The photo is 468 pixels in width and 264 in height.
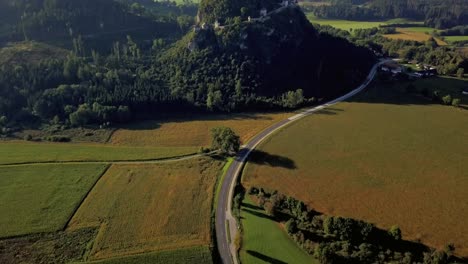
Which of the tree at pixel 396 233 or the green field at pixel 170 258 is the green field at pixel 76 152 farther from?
the tree at pixel 396 233

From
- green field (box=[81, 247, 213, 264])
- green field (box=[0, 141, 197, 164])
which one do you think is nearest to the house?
green field (box=[0, 141, 197, 164])

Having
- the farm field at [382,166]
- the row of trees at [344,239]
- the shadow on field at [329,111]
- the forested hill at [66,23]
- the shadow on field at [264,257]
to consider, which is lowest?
the shadow on field at [264,257]

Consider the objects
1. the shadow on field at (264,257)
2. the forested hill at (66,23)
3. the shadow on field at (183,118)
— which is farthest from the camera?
the forested hill at (66,23)

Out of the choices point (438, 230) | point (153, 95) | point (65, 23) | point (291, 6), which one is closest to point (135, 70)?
point (153, 95)

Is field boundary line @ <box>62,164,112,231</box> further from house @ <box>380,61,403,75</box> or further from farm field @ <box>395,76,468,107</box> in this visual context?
house @ <box>380,61,403,75</box>

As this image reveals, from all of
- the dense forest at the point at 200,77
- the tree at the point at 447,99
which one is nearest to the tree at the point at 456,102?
the tree at the point at 447,99

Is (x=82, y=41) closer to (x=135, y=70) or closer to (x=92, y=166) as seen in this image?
(x=135, y=70)

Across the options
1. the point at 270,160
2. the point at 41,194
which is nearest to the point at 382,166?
the point at 270,160
